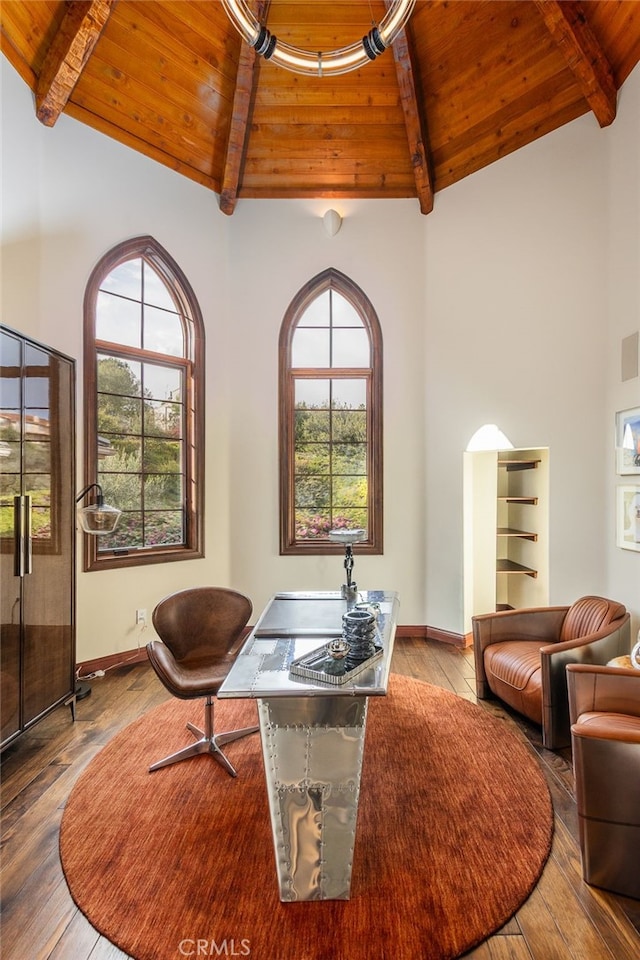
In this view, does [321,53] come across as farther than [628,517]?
No

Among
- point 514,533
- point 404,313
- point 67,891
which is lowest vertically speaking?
point 67,891

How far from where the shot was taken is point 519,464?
14.5 feet

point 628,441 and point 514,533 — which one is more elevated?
point 628,441

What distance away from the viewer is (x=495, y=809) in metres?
2.19

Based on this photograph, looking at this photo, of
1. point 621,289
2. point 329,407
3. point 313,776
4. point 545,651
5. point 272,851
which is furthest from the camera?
point 329,407

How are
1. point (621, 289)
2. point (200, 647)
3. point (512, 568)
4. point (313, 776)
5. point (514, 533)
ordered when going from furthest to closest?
point (512, 568)
point (514, 533)
point (621, 289)
point (200, 647)
point (313, 776)

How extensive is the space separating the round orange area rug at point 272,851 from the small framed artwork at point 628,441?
197 centimetres

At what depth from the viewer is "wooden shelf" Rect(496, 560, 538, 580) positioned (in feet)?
14.2

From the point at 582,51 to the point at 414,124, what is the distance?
52.8 inches

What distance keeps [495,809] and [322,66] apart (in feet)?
12.2

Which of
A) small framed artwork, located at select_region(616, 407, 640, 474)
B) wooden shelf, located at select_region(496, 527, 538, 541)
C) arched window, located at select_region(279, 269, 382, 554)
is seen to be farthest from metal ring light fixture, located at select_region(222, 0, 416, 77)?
wooden shelf, located at select_region(496, 527, 538, 541)

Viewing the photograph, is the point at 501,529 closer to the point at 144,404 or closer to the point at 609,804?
the point at 609,804

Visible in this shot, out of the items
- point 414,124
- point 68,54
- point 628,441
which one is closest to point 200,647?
point 628,441

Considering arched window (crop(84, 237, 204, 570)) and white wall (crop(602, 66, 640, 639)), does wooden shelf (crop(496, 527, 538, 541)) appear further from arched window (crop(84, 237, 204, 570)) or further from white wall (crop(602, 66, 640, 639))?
arched window (crop(84, 237, 204, 570))
